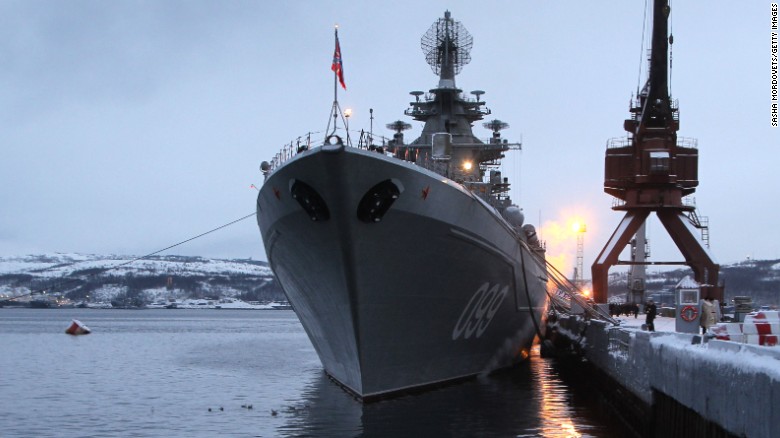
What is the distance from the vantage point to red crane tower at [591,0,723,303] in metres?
42.7

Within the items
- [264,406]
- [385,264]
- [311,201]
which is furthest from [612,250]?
[311,201]

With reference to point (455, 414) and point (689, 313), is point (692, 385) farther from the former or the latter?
point (455, 414)

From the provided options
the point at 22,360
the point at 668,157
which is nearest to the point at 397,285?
the point at 668,157

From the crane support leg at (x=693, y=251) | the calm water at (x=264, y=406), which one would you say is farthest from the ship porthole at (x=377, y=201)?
the crane support leg at (x=693, y=251)

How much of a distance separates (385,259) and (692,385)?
30.1ft

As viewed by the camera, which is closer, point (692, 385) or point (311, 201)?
point (692, 385)

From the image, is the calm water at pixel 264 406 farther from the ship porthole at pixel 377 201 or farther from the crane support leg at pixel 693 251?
the crane support leg at pixel 693 251

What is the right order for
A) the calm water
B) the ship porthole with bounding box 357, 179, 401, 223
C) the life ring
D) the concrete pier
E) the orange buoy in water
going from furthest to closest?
the orange buoy in water → the calm water → the ship porthole with bounding box 357, 179, 401, 223 → the life ring → the concrete pier

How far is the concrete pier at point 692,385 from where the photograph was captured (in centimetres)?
898

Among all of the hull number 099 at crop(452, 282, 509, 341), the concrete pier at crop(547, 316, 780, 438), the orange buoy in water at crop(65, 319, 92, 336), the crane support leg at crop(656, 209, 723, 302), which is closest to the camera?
the concrete pier at crop(547, 316, 780, 438)

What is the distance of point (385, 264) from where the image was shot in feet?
64.6

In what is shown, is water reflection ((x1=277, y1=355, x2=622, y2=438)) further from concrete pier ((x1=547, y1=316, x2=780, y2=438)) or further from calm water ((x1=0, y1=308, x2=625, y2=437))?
concrete pier ((x1=547, y1=316, x2=780, y2=438))

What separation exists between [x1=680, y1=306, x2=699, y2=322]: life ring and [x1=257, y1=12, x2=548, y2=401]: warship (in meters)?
5.81

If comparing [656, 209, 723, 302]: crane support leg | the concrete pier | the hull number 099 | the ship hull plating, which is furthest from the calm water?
[656, 209, 723, 302]: crane support leg
